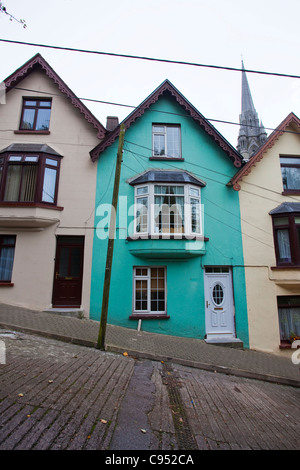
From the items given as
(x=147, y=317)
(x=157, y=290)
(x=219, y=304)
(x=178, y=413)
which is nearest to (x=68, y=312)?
(x=147, y=317)

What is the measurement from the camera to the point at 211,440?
3.52 m

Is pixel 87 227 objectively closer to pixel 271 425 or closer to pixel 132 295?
pixel 132 295

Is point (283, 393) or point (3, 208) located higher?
point (3, 208)

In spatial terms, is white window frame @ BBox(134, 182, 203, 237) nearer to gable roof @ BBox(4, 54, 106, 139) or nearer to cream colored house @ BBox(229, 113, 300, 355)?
cream colored house @ BBox(229, 113, 300, 355)

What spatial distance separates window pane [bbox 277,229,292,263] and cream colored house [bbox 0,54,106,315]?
27.7ft

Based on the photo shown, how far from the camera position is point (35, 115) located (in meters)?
11.8

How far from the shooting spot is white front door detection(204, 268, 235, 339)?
10.3m

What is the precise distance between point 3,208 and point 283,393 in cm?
1143

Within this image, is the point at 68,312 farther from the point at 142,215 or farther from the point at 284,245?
the point at 284,245

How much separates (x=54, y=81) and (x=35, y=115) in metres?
1.81

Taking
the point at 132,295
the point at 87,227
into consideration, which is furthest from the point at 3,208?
the point at 132,295

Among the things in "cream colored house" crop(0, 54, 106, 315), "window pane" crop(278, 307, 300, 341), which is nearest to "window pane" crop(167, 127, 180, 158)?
"cream colored house" crop(0, 54, 106, 315)

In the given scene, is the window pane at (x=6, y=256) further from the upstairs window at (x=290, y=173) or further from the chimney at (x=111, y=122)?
the upstairs window at (x=290, y=173)

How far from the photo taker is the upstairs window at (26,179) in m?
10.6
